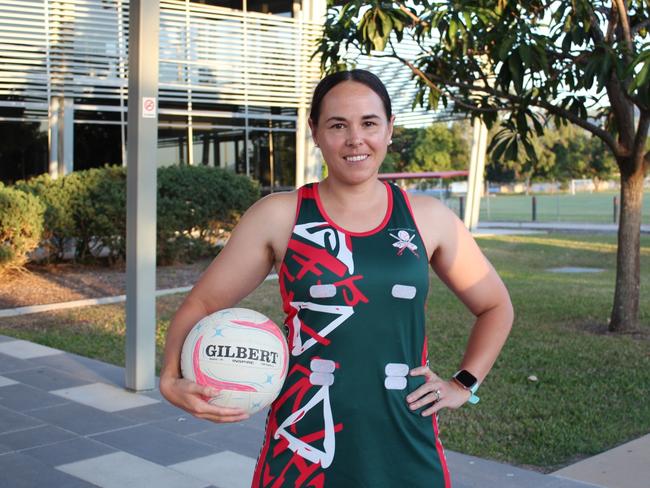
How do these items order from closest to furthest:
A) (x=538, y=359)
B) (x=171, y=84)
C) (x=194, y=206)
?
1. (x=538, y=359)
2. (x=194, y=206)
3. (x=171, y=84)

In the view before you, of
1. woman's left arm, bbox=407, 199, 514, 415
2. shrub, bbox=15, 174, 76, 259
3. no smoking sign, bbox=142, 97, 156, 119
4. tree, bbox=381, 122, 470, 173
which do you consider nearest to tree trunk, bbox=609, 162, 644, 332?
no smoking sign, bbox=142, 97, 156, 119

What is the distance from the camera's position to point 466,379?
8.23ft

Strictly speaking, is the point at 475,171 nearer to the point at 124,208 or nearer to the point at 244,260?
the point at 124,208

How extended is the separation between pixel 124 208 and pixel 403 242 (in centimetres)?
1209

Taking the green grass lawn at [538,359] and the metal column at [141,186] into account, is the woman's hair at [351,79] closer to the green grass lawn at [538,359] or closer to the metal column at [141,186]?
the green grass lawn at [538,359]

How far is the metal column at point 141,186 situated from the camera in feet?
22.2

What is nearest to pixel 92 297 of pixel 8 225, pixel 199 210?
pixel 8 225

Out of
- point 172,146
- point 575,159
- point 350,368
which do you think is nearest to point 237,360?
point 350,368

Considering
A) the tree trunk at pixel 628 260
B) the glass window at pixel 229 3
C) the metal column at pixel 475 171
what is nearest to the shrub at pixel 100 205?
the glass window at pixel 229 3

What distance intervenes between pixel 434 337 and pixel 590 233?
57.2ft

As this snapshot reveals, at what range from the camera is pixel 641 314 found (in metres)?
10.3

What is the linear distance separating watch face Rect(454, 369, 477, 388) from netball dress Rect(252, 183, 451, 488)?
21 centimetres

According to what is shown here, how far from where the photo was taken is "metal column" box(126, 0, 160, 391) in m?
6.78

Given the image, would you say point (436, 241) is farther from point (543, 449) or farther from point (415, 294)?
point (543, 449)
